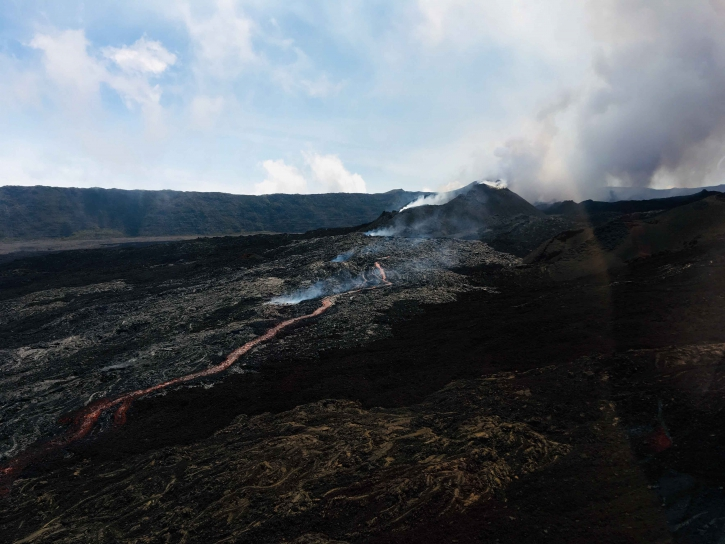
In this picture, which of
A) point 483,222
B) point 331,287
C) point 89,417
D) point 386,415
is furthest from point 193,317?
point 483,222

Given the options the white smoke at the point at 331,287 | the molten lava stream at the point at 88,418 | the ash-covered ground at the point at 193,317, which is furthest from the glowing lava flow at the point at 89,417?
the white smoke at the point at 331,287

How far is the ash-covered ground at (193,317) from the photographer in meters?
21.5

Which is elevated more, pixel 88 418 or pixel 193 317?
pixel 193 317

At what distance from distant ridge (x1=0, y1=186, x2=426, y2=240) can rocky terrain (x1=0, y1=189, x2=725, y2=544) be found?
301 ft

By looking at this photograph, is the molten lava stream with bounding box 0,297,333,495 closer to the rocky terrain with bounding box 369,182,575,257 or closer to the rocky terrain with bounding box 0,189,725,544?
the rocky terrain with bounding box 0,189,725,544

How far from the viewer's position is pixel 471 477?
11.5 metres

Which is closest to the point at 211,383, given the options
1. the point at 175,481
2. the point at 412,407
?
the point at 175,481

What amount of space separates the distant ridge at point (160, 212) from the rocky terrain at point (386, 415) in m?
91.8

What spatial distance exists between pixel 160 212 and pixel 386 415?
129898 mm

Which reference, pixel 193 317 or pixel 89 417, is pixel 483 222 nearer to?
pixel 193 317

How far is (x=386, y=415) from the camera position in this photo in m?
15.9

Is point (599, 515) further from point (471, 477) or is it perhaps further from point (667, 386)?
point (667, 386)

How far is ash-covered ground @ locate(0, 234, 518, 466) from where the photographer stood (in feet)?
70.4

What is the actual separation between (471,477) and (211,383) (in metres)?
13.6
